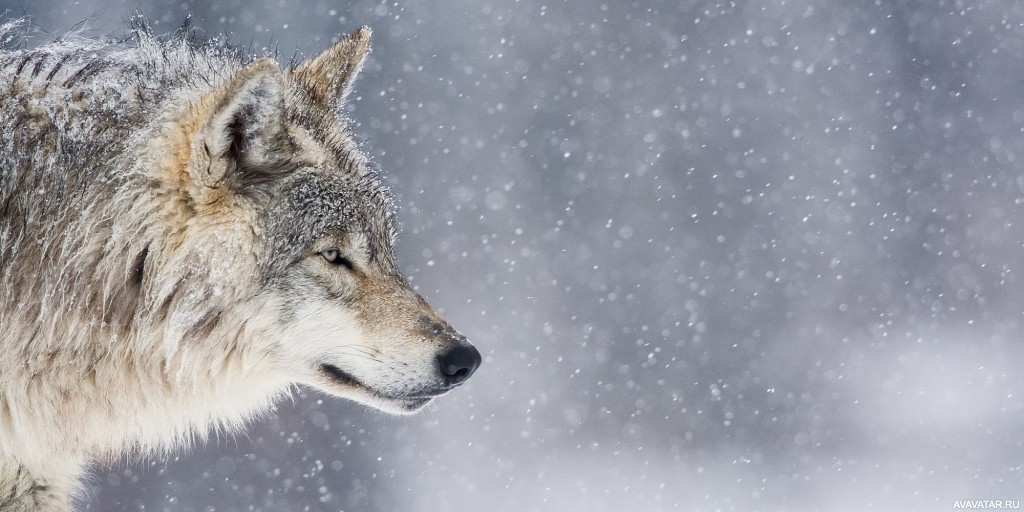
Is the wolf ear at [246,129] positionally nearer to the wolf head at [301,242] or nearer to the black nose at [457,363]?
the wolf head at [301,242]

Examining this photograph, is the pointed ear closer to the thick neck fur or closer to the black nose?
the thick neck fur

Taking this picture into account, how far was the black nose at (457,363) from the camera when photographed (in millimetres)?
2301

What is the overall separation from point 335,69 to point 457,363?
3.54ft

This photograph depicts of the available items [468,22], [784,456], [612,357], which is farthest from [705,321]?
[468,22]

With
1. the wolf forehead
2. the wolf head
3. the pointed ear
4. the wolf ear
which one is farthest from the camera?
the pointed ear

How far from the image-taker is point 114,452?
7.52ft

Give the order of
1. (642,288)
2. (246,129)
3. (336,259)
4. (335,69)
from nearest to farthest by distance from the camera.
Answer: (246,129), (336,259), (335,69), (642,288)

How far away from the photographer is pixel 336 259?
221 cm

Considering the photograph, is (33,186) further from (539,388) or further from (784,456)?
(784,456)

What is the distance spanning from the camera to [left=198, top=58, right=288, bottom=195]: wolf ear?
1.80 meters

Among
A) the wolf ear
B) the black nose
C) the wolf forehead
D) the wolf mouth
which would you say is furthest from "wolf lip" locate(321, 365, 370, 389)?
the wolf ear

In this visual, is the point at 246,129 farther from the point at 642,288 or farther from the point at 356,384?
the point at 642,288

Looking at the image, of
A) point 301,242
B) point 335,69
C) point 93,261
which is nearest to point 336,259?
point 301,242

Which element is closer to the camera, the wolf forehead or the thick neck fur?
the thick neck fur
